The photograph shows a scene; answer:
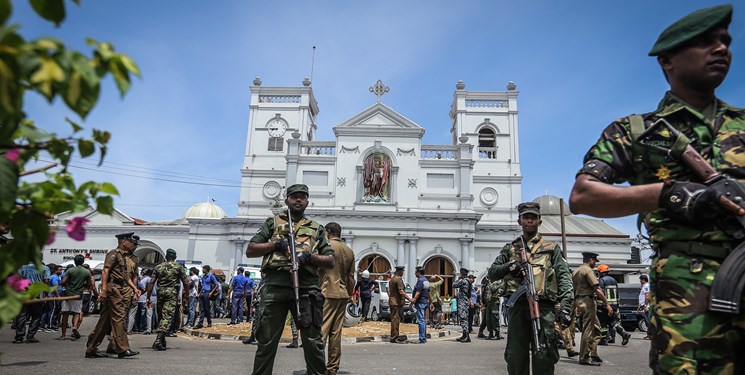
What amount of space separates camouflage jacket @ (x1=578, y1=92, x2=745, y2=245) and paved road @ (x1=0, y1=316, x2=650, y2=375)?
5.09m

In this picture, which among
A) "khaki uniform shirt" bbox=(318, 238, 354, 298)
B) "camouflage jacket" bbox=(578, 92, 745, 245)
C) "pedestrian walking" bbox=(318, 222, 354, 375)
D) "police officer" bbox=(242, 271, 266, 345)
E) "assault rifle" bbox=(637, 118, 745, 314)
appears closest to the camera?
"assault rifle" bbox=(637, 118, 745, 314)

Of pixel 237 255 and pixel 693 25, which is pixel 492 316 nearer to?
pixel 693 25

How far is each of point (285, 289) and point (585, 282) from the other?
6618mm

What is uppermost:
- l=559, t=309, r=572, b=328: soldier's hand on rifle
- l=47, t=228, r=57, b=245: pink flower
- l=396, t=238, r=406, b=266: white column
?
l=396, t=238, r=406, b=266: white column

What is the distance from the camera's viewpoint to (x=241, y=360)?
7355mm

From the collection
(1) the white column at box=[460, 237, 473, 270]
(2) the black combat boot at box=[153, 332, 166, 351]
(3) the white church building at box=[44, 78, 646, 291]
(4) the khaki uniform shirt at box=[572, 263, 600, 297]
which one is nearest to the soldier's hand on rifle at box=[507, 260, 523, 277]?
(4) the khaki uniform shirt at box=[572, 263, 600, 297]

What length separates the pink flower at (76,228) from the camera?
1.53 meters

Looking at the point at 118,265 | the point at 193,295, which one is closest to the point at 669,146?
the point at 118,265

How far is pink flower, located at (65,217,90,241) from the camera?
153 centimetres

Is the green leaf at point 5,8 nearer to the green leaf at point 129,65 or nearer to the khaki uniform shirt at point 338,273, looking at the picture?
the green leaf at point 129,65

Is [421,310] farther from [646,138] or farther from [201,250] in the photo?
[201,250]

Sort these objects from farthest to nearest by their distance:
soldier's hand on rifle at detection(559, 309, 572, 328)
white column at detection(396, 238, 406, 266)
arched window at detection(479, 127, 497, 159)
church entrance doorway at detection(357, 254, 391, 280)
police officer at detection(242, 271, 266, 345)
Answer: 1. arched window at detection(479, 127, 497, 159)
2. church entrance doorway at detection(357, 254, 391, 280)
3. white column at detection(396, 238, 406, 266)
4. soldier's hand on rifle at detection(559, 309, 572, 328)
5. police officer at detection(242, 271, 266, 345)

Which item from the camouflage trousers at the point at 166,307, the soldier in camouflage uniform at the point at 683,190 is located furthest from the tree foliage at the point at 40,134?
the camouflage trousers at the point at 166,307

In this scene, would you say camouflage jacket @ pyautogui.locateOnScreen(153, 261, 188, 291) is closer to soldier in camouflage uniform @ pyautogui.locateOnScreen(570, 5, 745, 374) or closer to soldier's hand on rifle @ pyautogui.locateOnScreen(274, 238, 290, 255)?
soldier's hand on rifle @ pyautogui.locateOnScreen(274, 238, 290, 255)
